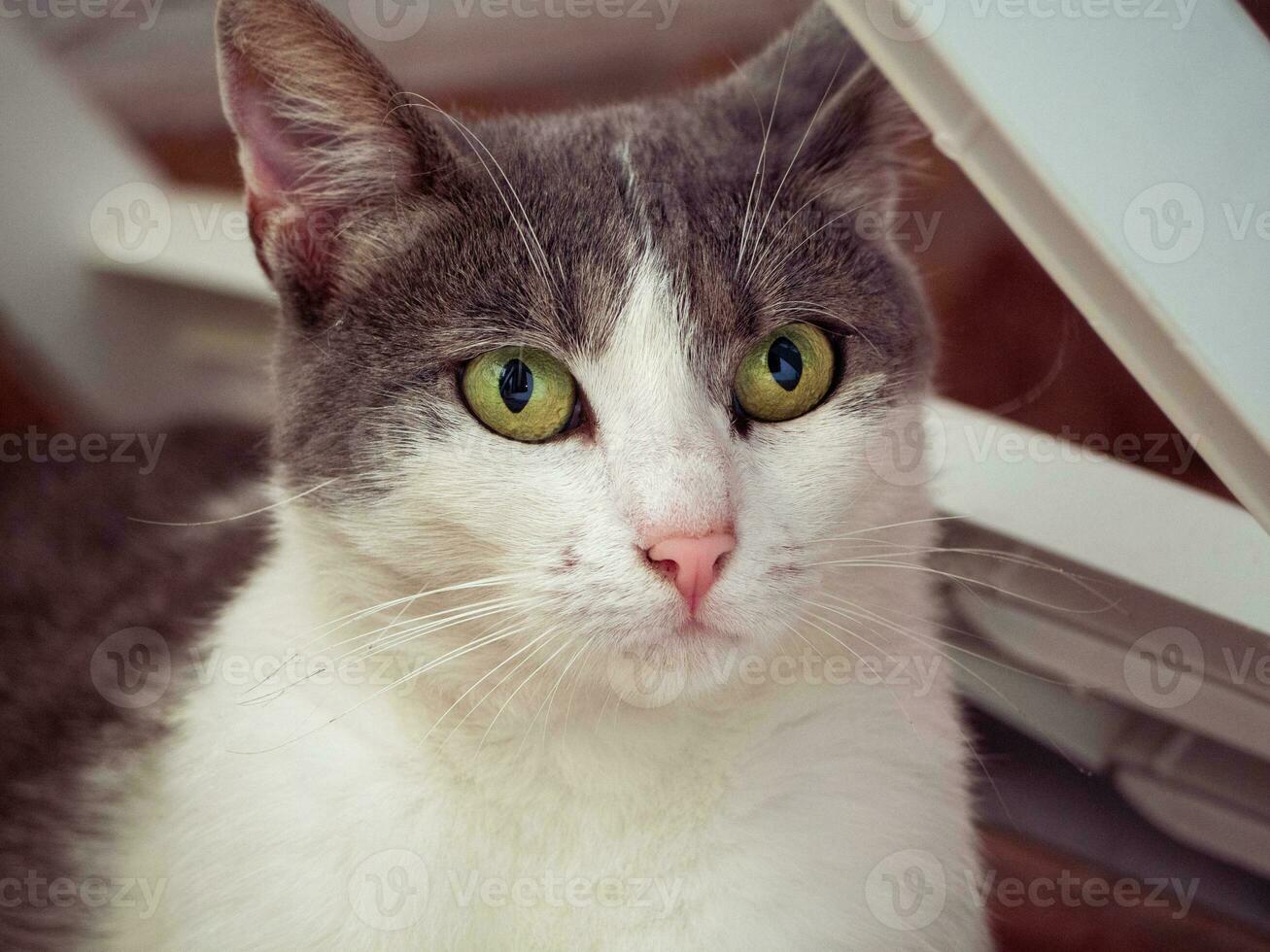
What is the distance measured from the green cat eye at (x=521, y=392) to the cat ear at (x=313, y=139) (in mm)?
229

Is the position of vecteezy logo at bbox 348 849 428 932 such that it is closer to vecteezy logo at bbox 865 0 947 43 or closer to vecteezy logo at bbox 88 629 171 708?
vecteezy logo at bbox 88 629 171 708

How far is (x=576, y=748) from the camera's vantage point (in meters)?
1.21

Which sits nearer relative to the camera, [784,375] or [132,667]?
[784,375]

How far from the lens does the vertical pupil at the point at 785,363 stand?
119 centimetres

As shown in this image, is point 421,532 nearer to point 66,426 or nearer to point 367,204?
point 367,204

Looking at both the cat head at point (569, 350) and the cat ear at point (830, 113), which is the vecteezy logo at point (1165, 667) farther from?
the cat ear at point (830, 113)

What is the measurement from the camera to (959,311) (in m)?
2.48

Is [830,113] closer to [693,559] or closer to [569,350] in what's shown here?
[569,350]
